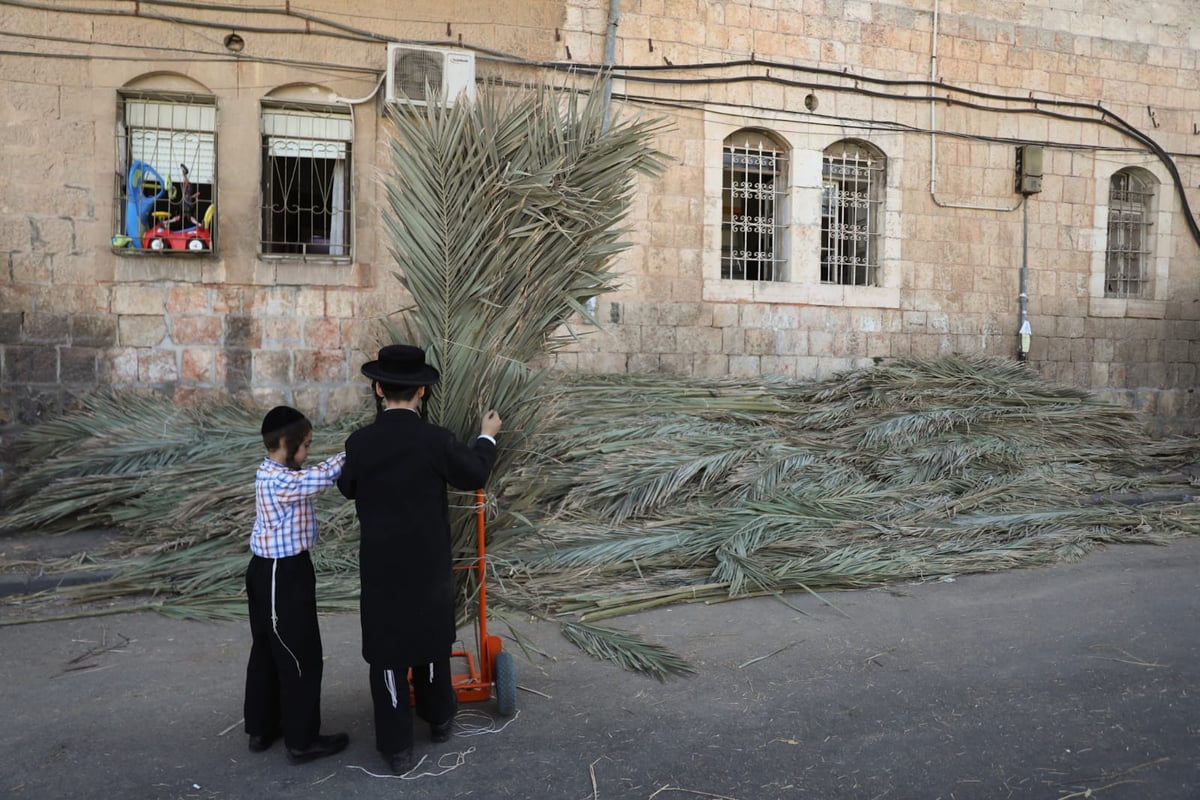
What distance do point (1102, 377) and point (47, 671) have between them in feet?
35.8

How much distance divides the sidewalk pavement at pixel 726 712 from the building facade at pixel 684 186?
409 cm

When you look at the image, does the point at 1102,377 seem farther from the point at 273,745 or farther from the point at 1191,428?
the point at 273,745

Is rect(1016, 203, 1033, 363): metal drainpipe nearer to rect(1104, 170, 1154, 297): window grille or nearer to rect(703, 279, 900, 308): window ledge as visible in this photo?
rect(1104, 170, 1154, 297): window grille

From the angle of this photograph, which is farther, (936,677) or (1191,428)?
(1191,428)

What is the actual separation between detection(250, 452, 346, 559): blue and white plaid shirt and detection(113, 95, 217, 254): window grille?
18.8 feet

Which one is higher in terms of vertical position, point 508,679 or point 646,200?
point 646,200

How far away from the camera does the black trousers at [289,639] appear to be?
326cm

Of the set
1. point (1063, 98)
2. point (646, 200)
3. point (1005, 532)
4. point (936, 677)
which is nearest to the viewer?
point (936, 677)

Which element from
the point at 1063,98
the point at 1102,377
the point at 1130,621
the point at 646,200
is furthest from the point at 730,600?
the point at 1063,98

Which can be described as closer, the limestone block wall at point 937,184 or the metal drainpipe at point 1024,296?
the limestone block wall at point 937,184

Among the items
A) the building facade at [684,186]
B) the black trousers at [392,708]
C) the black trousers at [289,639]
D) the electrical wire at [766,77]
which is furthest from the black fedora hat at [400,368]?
the electrical wire at [766,77]

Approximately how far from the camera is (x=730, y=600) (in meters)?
5.43

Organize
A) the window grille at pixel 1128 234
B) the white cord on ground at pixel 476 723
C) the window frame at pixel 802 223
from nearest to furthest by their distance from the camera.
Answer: the white cord on ground at pixel 476 723
the window frame at pixel 802 223
the window grille at pixel 1128 234

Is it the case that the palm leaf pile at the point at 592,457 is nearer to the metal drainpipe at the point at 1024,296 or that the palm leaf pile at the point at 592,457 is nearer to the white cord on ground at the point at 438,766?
the white cord on ground at the point at 438,766
